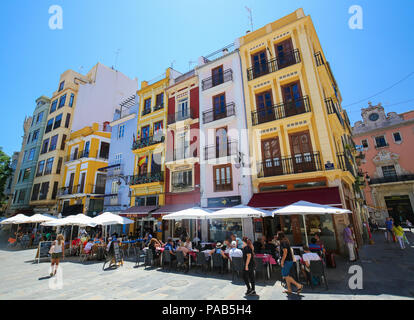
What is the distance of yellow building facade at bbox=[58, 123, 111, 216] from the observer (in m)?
24.8

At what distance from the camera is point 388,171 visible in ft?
98.2

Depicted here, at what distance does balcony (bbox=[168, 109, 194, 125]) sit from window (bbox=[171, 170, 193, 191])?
16.4 ft

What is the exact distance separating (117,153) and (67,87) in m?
16.7

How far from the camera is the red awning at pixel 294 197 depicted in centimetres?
1089

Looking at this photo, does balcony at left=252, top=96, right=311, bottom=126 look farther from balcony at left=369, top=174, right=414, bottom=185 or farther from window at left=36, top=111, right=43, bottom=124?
window at left=36, top=111, right=43, bottom=124

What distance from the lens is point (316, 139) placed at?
1298cm

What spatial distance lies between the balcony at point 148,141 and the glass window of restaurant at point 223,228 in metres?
9.45

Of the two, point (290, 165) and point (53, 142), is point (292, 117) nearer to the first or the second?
point (290, 165)

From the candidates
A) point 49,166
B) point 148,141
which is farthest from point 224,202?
point 49,166

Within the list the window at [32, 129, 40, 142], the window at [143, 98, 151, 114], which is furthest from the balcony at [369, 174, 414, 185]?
the window at [32, 129, 40, 142]

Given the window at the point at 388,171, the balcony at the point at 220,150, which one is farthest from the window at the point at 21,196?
the window at the point at 388,171

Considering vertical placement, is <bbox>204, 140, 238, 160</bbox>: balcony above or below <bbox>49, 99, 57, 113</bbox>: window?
below

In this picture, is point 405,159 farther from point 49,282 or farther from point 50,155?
point 50,155
